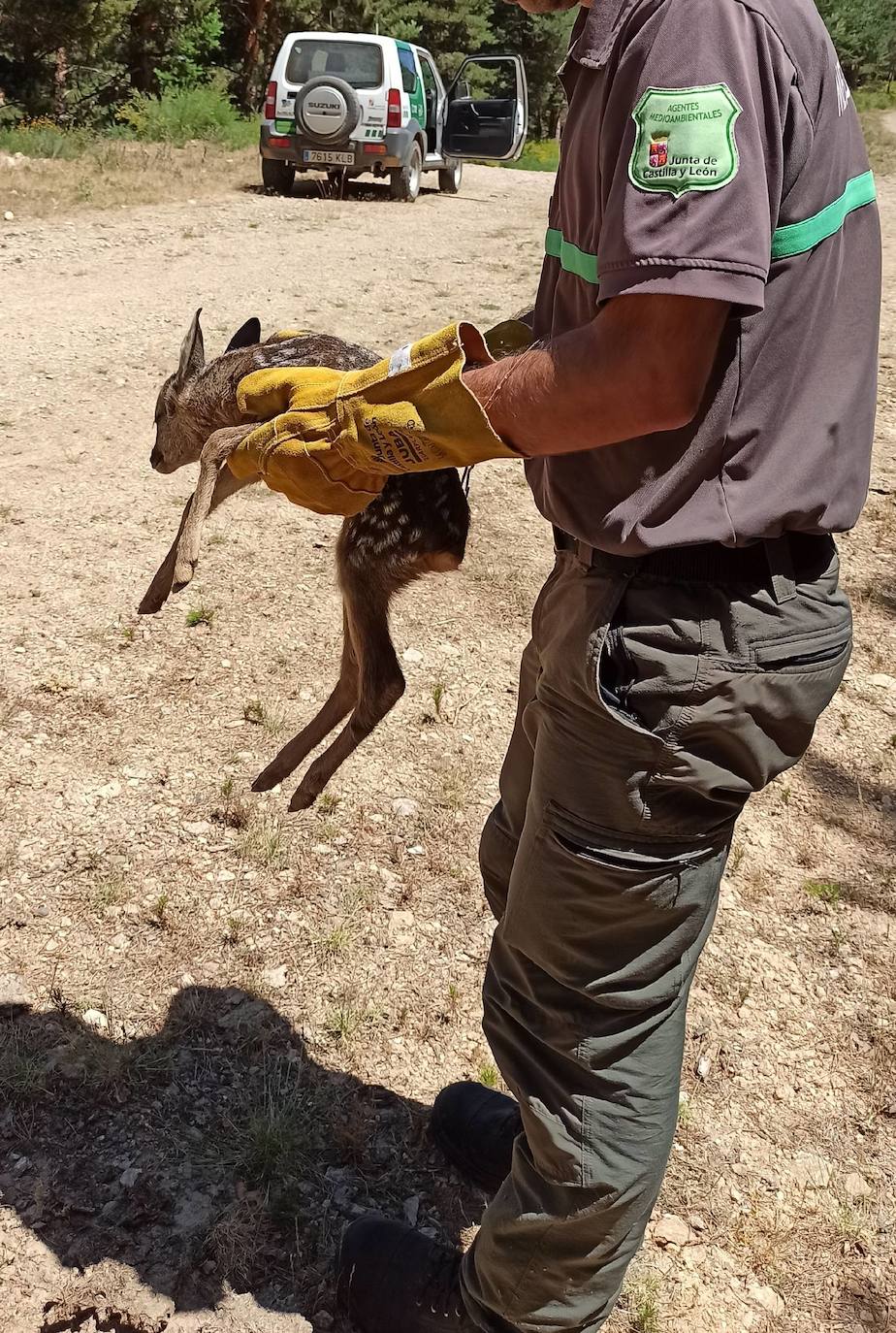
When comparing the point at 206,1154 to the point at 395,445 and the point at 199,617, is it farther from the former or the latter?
the point at 199,617

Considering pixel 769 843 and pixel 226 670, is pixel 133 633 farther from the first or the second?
pixel 769 843

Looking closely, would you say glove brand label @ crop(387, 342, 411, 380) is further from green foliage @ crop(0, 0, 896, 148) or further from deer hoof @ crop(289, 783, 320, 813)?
green foliage @ crop(0, 0, 896, 148)

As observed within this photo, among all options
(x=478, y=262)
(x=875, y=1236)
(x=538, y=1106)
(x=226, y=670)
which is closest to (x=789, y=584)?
(x=538, y=1106)

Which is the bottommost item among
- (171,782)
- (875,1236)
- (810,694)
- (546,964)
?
(875,1236)

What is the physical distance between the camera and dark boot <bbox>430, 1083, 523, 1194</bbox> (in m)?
2.81

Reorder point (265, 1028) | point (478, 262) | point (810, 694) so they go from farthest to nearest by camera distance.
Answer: point (478, 262), point (265, 1028), point (810, 694)

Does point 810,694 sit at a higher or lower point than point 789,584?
lower

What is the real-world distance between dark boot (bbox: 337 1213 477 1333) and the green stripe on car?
200cm

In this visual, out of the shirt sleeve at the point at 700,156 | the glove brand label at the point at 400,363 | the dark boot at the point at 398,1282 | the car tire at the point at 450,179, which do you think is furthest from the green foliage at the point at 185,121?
the shirt sleeve at the point at 700,156

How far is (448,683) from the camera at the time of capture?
4.73m

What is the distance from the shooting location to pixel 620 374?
5.16ft

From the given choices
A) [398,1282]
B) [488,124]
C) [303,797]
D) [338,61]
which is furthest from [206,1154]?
[338,61]

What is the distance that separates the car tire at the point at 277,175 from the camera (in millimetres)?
15211

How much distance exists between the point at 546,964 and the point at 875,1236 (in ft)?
4.78
